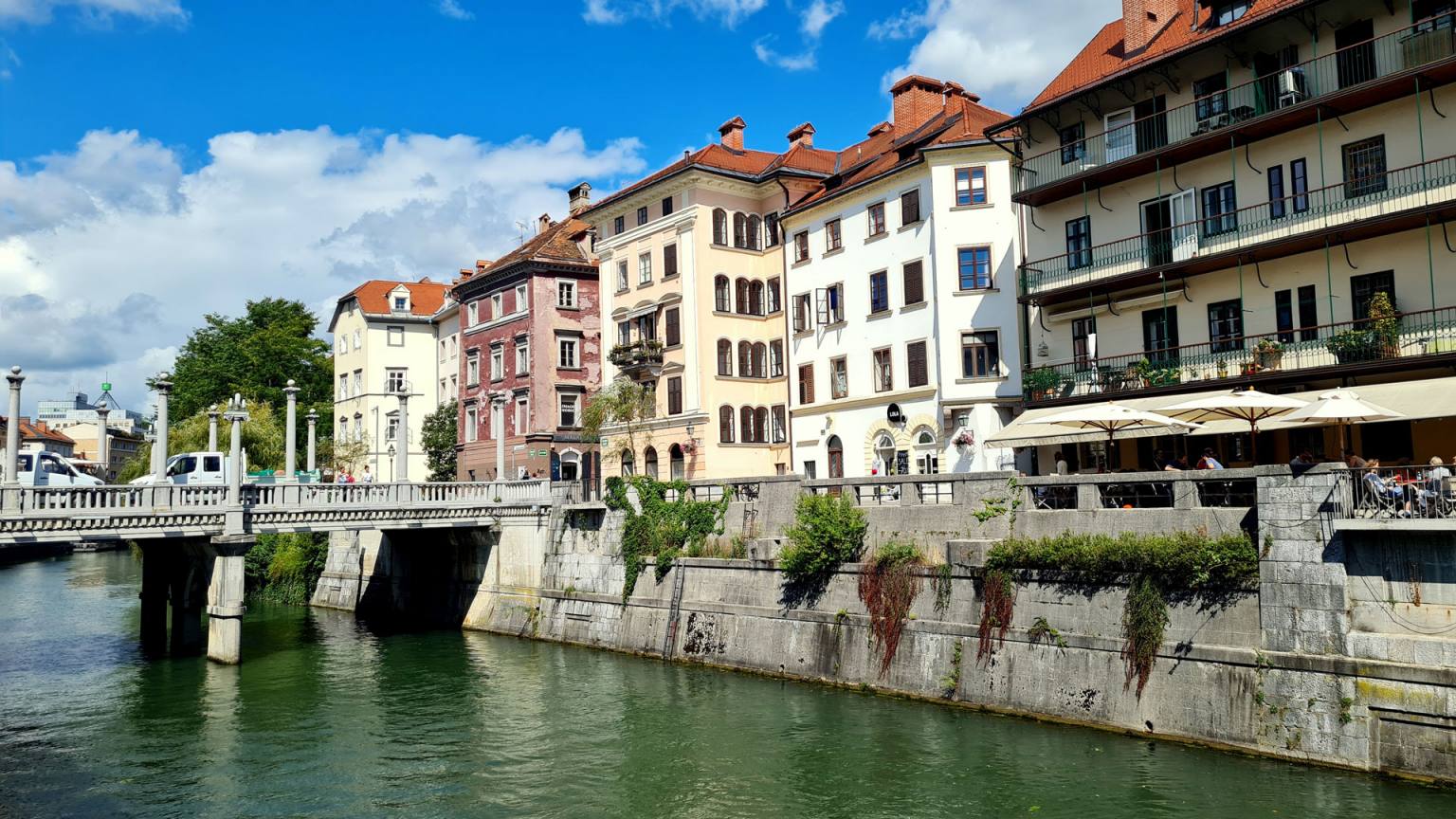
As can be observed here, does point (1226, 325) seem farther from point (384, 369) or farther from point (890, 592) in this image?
point (384, 369)

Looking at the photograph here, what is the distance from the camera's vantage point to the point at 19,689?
1305 inches

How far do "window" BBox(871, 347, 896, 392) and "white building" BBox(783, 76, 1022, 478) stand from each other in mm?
62

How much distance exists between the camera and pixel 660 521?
123 feet

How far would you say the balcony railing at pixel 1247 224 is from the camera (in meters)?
28.3

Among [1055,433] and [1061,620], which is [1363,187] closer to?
[1055,433]

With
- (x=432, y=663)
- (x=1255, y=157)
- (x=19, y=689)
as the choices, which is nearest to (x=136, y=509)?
(x=19, y=689)

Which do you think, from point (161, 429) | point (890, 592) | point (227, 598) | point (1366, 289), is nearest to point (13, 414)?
point (161, 429)

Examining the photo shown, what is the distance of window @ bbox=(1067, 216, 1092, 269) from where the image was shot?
37562 mm

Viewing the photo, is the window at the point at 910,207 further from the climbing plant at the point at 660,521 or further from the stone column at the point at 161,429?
the stone column at the point at 161,429

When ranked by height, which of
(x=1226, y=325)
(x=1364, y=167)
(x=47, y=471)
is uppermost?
(x=1364, y=167)

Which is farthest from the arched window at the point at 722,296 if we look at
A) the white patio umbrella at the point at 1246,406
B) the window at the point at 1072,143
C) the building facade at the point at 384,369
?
the building facade at the point at 384,369

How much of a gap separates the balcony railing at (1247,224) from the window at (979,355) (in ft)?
11.4

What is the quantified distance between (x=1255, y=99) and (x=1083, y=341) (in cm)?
967

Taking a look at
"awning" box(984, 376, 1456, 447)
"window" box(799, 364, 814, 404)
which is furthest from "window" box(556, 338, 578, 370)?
"awning" box(984, 376, 1456, 447)
